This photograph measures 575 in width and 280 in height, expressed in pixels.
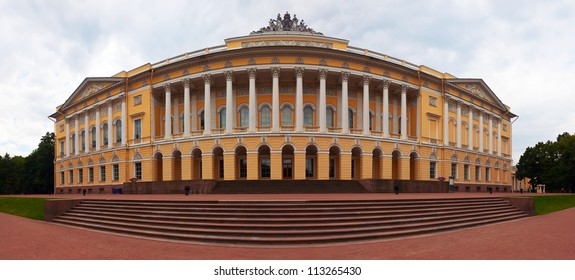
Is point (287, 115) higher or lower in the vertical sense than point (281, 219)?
higher

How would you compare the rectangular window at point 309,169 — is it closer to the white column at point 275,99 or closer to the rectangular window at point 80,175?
the white column at point 275,99

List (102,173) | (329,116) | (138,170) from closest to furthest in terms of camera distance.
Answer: (329,116) → (138,170) → (102,173)

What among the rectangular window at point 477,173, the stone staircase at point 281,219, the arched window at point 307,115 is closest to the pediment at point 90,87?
the arched window at point 307,115

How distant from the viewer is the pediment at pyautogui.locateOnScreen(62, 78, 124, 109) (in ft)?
134

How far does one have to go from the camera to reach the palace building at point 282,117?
30891 mm

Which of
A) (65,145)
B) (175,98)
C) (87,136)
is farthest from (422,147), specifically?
(65,145)

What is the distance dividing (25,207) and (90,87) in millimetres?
27715

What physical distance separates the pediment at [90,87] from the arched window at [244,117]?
16.2 metres

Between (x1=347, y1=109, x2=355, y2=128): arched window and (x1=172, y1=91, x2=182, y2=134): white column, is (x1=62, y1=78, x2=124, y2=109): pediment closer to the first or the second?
(x1=172, y1=91, x2=182, y2=134): white column

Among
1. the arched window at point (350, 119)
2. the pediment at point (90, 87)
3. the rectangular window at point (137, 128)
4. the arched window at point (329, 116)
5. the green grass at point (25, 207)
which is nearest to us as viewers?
the green grass at point (25, 207)

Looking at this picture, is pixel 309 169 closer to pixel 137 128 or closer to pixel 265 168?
pixel 265 168

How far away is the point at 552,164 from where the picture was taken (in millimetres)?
53062

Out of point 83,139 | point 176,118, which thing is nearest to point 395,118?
point 176,118

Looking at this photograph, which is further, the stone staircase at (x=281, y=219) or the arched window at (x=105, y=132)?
the arched window at (x=105, y=132)
